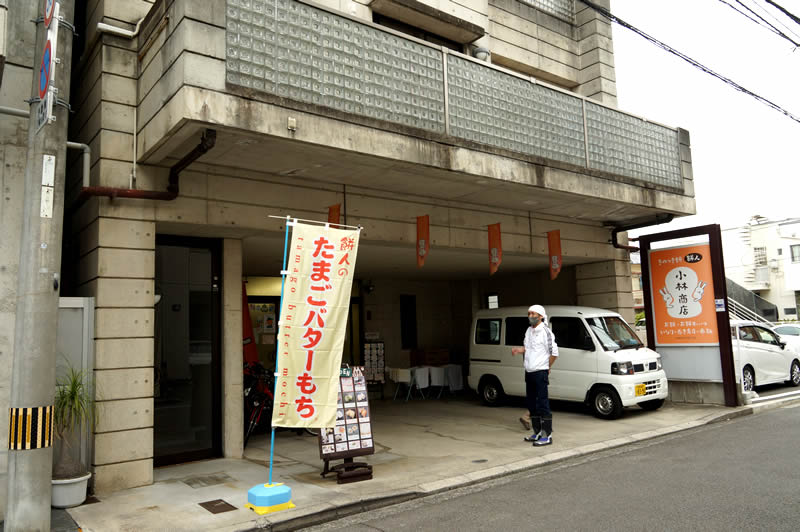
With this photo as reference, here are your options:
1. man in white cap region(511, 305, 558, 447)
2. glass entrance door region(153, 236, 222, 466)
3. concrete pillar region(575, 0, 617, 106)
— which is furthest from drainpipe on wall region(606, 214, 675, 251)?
glass entrance door region(153, 236, 222, 466)

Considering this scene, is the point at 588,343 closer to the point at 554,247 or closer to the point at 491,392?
the point at 554,247

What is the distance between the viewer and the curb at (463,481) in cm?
555

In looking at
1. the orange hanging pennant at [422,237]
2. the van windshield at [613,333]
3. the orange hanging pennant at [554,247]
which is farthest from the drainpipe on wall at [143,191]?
the van windshield at [613,333]

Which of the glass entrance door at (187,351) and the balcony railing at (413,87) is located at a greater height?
the balcony railing at (413,87)

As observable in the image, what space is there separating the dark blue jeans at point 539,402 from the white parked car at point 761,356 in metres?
5.69

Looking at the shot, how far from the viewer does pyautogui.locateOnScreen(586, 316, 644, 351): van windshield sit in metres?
10.8

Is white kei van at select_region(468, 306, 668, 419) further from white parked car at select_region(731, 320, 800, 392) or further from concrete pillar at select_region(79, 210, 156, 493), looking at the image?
concrete pillar at select_region(79, 210, 156, 493)

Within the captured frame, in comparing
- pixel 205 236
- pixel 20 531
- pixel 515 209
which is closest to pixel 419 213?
pixel 515 209

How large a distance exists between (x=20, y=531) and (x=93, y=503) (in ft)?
4.12

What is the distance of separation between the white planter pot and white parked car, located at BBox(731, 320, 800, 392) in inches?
457

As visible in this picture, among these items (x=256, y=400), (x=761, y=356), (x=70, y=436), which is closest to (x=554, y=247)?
(x=761, y=356)

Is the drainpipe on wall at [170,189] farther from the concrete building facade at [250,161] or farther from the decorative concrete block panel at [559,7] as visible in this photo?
the decorative concrete block panel at [559,7]

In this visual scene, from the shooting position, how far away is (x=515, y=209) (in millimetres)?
10984

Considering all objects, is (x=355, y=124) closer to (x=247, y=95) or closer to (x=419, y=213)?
(x=247, y=95)
